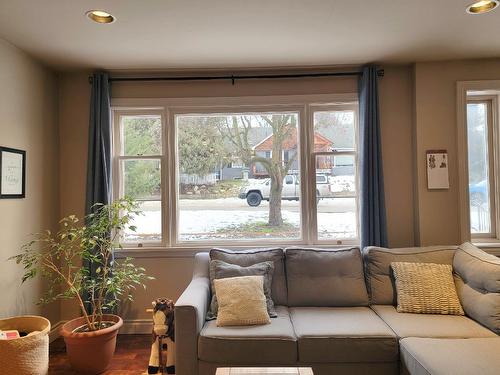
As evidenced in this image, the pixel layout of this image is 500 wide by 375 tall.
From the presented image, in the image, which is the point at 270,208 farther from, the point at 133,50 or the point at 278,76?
the point at 133,50

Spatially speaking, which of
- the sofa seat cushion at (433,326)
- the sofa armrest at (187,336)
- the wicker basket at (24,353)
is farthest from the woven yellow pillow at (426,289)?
the wicker basket at (24,353)

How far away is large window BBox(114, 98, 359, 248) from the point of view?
11.0ft

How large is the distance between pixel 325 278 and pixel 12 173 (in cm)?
264

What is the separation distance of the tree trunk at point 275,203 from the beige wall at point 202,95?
0.88m

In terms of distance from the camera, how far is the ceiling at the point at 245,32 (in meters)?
2.18

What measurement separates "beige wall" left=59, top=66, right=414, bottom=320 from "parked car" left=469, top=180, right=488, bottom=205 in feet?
2.18

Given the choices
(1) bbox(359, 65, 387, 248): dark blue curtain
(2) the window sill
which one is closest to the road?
(1) bbox(359, 65, 387, 248): dark blue curtain

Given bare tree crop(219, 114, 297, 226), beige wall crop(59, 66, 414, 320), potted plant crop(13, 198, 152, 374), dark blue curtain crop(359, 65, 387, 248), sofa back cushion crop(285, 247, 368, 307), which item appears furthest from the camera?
bare tree crop(219, 114, 297, 226)

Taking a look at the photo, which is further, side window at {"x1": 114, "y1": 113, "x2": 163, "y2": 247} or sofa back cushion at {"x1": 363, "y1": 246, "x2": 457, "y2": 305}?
side window at {"x1": 114, "y1": 113, "x2": 163, "y2": 247}

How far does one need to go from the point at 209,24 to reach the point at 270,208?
178cm

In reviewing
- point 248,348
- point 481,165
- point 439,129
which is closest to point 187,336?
point 248,348

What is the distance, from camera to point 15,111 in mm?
2736

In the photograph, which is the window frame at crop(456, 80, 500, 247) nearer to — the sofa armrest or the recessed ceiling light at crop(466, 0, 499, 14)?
the recessed ceiling light at crop(466, 0, 499, 14)

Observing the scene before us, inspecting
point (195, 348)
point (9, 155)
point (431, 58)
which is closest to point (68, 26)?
point (9, 155)
